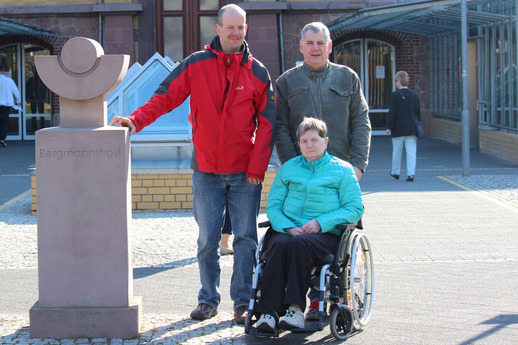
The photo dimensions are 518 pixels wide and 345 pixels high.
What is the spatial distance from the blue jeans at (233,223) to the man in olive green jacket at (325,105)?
16.7 inches

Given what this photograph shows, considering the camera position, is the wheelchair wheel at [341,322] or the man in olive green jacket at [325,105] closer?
the wheelchair wheel at [341,322]

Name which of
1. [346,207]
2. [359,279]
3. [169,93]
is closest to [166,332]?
[359,279]

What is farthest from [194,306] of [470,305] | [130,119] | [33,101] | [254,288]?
[33,101]

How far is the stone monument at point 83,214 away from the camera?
498 centimetres

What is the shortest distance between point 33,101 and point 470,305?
1769 centimetres

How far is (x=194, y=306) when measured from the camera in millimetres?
5906

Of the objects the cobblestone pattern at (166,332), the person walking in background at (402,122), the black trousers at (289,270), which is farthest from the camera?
the person walking in background at (402,122)

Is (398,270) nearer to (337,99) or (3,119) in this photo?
(337,99)

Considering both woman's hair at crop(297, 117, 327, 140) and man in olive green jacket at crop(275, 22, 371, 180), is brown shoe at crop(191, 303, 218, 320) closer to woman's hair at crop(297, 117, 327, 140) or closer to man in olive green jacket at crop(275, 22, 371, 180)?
man in olive green jacket at crop(275, 22, 371, 180)

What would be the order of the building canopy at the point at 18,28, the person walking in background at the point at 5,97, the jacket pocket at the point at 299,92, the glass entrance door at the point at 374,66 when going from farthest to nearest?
the glass entrance door at the point at 374,66 < the person walking in background at the point at 5,97 < the building canopy at the point at 18,28 < the jacket pocket at the point at 299,92

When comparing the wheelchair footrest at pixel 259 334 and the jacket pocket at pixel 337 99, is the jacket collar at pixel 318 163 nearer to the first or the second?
the jacket pocket at pixel 337 99

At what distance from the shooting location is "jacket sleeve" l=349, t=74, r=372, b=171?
5641 millimetres

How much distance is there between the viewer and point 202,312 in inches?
215

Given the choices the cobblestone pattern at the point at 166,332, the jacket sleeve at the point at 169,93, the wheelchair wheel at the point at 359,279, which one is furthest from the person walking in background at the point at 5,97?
the wheelchair wheel at the point at 359,279
